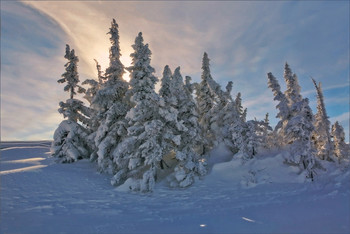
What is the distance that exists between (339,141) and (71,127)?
39642 millimetres

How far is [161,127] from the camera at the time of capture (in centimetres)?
1991

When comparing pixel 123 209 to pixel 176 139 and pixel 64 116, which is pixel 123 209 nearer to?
pixel 176 139

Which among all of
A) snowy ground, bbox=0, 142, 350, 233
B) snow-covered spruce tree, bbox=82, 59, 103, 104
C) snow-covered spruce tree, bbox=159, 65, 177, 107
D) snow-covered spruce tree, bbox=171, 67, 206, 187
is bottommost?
snowy ground, bbox=0, 142, 350, 233

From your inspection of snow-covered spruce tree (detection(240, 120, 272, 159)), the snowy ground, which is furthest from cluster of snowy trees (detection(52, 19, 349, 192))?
the snowy ground

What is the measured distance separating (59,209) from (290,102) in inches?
950

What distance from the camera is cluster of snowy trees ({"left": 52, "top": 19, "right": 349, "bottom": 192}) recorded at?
20234mm

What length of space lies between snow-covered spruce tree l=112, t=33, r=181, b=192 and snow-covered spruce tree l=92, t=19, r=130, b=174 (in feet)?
→ 7.68

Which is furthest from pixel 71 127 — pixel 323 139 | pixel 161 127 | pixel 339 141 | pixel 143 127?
pixel 339 141

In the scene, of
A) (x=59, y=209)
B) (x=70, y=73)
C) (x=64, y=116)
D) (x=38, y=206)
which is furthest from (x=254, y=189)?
(x=70, y=73)

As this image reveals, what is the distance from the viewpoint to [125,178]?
2114 cm

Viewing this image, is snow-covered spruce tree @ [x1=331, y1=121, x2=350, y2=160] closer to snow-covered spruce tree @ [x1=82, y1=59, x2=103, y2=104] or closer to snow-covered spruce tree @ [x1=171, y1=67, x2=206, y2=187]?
snow-covered spruce tree @ [x1=171, y1=67, x2=206, y2=187]

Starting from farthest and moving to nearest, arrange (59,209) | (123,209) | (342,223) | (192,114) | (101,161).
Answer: (192,114) → (101,161) → (123,209) → (59,209) → (342,223)

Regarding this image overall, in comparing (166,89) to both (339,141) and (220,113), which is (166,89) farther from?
(339,141)

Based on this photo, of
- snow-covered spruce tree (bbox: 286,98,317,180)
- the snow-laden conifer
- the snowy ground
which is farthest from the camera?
the snow-laden conifer
